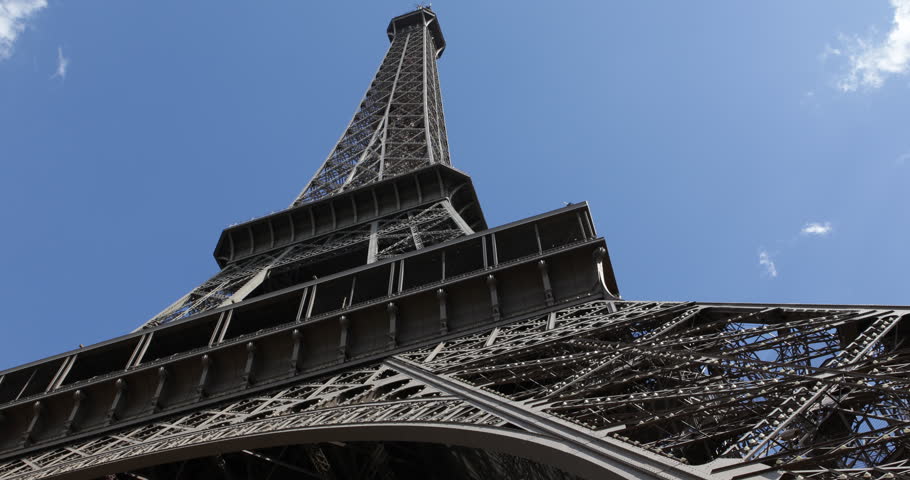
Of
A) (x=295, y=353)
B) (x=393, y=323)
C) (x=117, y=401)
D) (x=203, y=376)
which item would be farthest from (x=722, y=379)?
(x=117, y=401)

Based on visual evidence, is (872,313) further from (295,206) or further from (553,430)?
(295,206)

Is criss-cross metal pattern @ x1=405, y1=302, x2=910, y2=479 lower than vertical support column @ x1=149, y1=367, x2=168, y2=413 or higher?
lower

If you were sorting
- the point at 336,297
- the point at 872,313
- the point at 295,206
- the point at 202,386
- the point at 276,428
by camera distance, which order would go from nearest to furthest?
the point at 872,313
the point at 276,428
the point at 202,386
the point at 336,297
the point at 295,206

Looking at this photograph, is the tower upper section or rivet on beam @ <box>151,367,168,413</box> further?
the tower upper section

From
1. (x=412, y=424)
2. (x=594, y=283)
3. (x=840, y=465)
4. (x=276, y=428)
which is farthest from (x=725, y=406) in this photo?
(x=594, y=283)

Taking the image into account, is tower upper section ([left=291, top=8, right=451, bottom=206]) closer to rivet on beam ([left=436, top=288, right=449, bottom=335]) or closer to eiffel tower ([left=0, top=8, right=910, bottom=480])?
eiffel tower ([left=0, top=8, right=910, bottom=480])

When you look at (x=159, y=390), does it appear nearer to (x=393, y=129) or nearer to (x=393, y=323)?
(x=393, y=323)

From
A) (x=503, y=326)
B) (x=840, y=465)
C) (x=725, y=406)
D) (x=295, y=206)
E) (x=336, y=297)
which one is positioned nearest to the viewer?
(x=840, y=465)

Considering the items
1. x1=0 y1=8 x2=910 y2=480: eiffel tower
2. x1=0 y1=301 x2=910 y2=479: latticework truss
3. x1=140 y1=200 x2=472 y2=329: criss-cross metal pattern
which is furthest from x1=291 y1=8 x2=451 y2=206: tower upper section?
x1=0 y1=301 x2=910 y2=479: latticework truss
